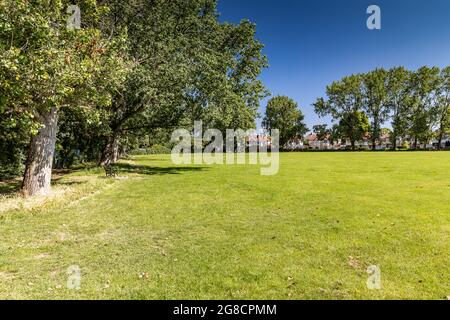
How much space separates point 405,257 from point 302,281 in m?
2.59

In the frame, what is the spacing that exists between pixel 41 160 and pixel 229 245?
900 centimetres

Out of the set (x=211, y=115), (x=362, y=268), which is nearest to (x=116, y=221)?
(x=362, y=268)

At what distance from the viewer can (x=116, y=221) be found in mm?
9781

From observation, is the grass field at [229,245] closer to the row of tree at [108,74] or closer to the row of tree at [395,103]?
the row of tree at [108,74]

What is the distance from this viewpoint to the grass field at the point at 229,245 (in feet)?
17.3

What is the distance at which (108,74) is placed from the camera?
12312 mm

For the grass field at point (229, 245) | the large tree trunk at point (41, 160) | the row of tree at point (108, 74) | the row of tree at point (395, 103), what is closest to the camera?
the grass field at point (229, 245)

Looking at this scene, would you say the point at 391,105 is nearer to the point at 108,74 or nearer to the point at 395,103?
the point at 395,103

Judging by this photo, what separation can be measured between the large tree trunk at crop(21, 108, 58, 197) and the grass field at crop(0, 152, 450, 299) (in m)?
0.82

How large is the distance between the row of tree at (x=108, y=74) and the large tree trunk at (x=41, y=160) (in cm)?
4

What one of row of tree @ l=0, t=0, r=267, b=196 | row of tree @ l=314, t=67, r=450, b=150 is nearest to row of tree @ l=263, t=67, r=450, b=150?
row of tree @ l=314, t=67, r=450, b=150

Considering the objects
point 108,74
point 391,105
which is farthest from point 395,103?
point 108,74

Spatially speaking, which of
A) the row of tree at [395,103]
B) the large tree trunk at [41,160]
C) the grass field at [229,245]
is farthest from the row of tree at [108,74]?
the row of tree at [395,103]
